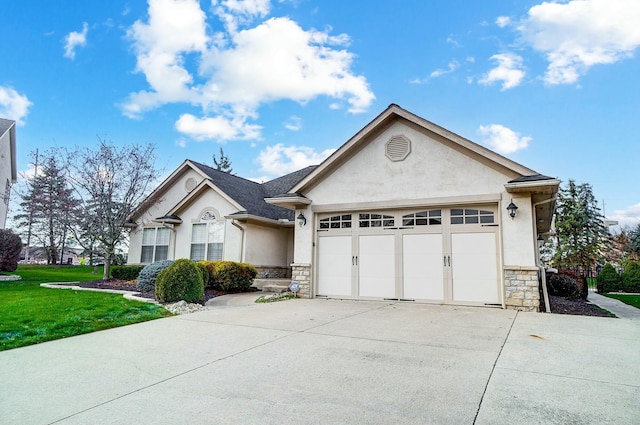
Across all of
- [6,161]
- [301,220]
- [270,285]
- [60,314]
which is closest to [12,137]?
[6,161]

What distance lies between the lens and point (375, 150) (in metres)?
10.6

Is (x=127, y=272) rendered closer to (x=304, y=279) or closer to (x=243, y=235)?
(x=243, y=235)

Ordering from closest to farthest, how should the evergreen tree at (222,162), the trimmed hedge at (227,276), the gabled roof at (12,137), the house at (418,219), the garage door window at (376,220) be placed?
the house at (418,219) → the garage door window at (376,220) → the trimmed hedge at (227,276) → the gabled roof at (12,137) → the evergreen tree at (222,162)

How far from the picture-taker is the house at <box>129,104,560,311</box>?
8.71m

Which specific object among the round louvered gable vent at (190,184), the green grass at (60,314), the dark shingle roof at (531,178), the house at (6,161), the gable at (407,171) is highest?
the house at (6,161)

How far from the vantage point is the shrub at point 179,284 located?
8844 millimetres

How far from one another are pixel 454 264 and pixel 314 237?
13.4 feet

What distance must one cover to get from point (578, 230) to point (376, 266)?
30447 mm

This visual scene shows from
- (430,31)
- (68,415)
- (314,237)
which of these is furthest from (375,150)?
(68,415)

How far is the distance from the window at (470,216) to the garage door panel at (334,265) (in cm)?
298

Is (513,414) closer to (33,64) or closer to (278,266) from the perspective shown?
(278,266)

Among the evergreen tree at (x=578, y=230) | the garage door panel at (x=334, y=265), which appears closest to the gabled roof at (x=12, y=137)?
the garage door panel at (x=334, y=265)

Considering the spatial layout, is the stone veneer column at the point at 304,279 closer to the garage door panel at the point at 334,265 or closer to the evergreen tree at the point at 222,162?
the garage door panel at the point at 334,265

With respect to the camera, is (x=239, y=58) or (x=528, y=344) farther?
(x=239, y=58)
